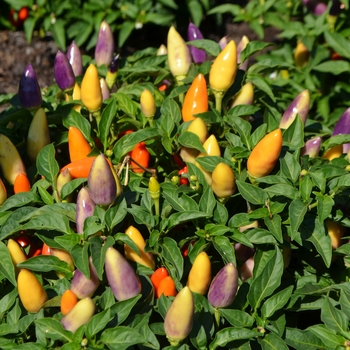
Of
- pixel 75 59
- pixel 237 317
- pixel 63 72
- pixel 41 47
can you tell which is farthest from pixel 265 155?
pixel 41 47

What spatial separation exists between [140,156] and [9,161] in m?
0.43

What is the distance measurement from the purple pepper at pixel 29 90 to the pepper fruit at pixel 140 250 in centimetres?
67

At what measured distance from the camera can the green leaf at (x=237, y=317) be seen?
1738 millimetres

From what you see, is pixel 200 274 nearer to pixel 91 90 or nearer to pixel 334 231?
pixel 334 231

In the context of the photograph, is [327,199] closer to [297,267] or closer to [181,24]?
[297,267]

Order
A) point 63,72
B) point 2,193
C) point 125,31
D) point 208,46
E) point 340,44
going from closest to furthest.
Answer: point 2,193 < point 63,72 < point 208,46 < point 340,44 < point 125,31

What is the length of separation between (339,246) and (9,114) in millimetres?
1253

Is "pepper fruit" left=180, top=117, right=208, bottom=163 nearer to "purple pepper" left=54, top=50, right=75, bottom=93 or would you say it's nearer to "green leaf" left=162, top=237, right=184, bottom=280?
"green leaf" left=162, top=237, right=184, bottom=280

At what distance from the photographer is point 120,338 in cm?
160

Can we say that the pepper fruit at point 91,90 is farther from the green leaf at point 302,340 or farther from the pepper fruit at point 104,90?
the green leaf at point 302,340

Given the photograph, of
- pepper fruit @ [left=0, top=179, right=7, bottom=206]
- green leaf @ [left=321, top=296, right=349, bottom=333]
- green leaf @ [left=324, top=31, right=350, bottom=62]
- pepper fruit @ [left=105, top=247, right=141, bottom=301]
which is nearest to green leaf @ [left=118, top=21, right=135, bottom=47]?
green leaf @ [left=324, top=31, right=350, bottom=62]

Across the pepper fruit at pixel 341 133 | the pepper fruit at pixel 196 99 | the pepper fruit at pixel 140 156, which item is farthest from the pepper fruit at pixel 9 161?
the pepper fruit at pixel 341 133

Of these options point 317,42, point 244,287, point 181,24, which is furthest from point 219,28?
point 244,287

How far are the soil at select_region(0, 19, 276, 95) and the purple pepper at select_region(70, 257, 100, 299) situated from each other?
9.55 ft
